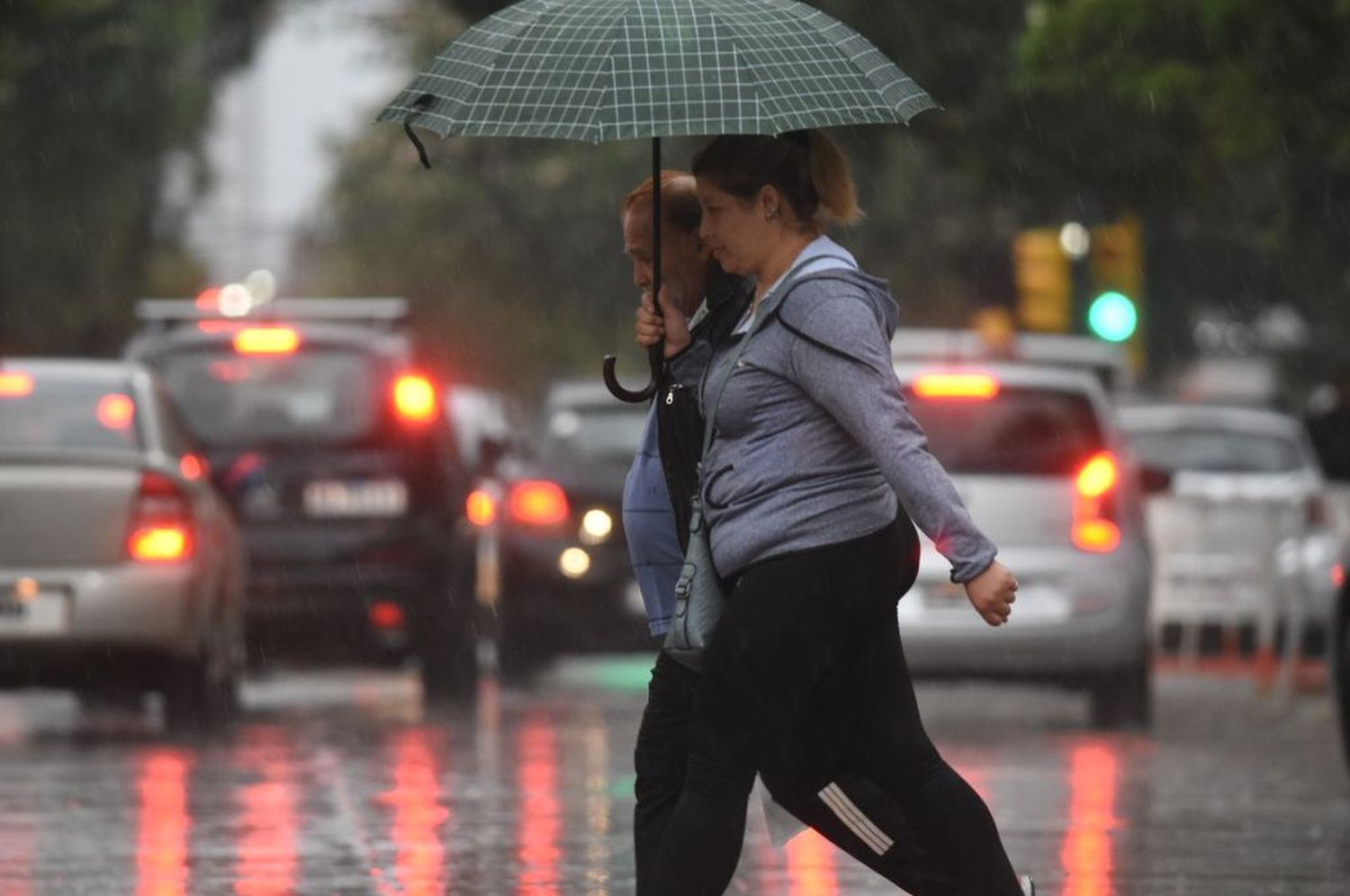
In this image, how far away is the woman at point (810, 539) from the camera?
621cm

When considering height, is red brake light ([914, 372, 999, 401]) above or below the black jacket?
below

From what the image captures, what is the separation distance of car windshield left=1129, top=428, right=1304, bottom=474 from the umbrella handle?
623 inches

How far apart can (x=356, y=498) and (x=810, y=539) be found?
9.82 meters

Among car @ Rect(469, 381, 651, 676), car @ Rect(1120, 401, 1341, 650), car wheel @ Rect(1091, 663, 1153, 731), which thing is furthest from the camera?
car @ Rect(1120, 401, 1341, 650)

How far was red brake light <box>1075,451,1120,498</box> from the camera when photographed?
14695mm

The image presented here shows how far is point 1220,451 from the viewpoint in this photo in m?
22.8

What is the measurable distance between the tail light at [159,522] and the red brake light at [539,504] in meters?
3.89

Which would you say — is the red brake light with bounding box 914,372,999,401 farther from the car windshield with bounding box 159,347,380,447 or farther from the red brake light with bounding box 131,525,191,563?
the red brake light with bounding box 131,525,191,563

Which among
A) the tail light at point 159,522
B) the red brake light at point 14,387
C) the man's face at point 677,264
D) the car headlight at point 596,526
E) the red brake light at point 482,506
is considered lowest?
the red brake light at point 482,506

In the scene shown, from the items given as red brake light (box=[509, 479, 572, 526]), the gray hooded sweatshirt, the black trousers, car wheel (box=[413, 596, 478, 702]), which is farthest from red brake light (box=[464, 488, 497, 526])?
the gray hooded sweatshirt

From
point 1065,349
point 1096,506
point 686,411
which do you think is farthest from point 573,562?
point 1065,349

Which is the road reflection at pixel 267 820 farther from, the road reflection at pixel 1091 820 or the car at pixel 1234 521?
the car at pixel 1234 521

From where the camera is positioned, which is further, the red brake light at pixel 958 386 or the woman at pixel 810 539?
the red brake light at pixel 958 386

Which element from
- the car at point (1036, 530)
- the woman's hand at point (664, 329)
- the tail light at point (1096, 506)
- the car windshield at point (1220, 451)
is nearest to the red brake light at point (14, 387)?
the car at point (1036, 530)
